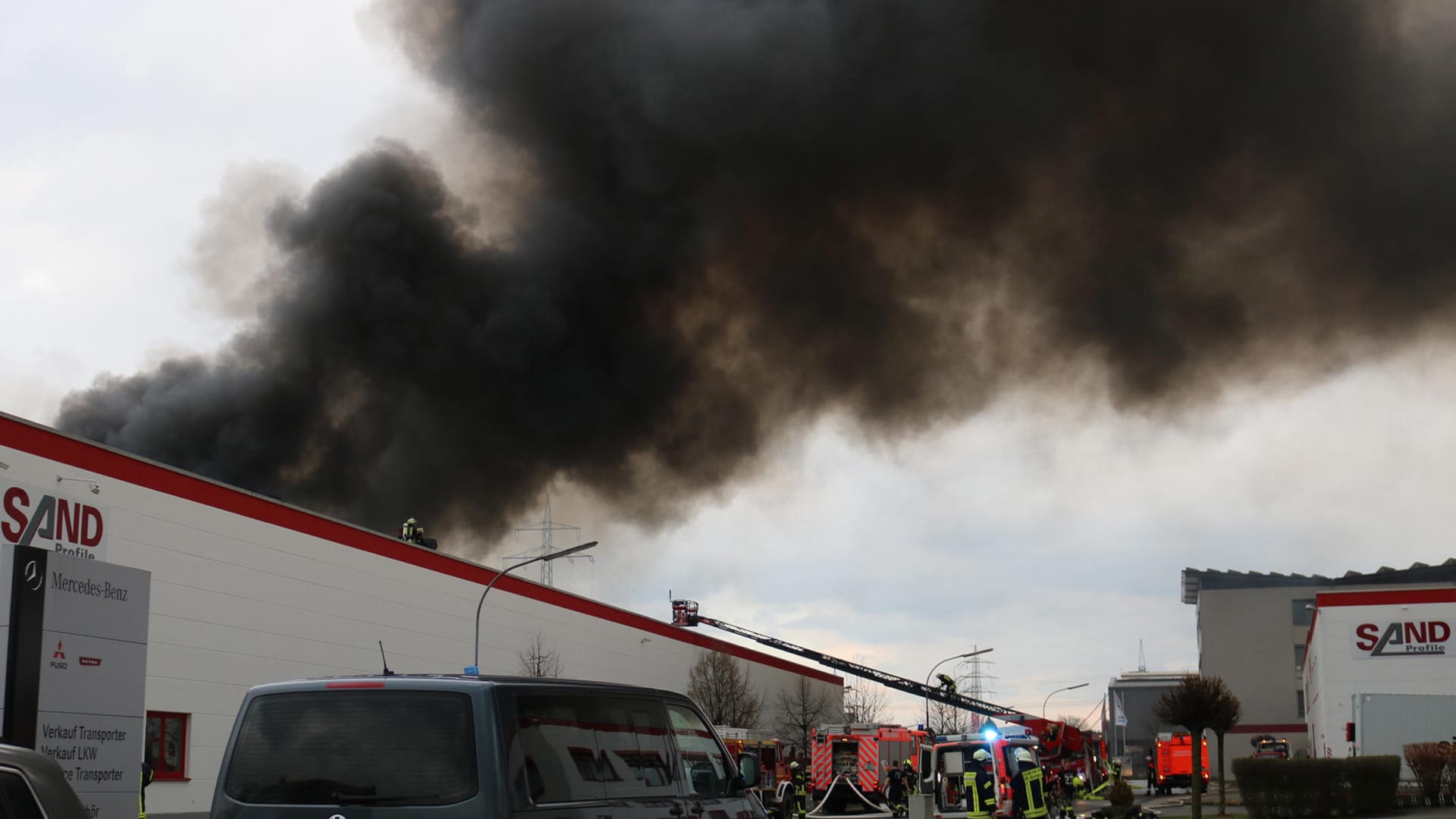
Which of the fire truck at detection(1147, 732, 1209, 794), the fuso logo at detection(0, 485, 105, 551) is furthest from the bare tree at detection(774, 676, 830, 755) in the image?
the fuso logo at detection(0, 485, 105, 551)

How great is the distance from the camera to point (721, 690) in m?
63.0

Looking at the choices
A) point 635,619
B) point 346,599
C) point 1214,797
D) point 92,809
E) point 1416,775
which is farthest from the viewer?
point 635,619

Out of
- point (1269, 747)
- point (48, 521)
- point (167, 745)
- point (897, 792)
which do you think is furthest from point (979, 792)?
point (1269, 747)

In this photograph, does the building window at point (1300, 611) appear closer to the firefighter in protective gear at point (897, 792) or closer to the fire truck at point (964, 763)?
the firefighter in protective gear at point (897, 792)

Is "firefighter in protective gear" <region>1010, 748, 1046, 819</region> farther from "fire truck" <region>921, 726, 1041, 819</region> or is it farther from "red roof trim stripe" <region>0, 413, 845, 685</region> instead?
"red roof trim stripe" <region>0, 413, 845, 685</region>

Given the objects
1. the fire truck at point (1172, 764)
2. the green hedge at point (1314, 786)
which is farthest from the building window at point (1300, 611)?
the green hedge at point (1314, 786)

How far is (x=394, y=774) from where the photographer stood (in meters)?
6.57

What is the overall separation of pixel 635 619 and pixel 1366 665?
27851mm

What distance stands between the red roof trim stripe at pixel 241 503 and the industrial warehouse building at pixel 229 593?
0.03m

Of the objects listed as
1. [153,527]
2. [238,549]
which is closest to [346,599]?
[238,549]

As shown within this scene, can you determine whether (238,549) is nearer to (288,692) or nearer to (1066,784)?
(1066,784)

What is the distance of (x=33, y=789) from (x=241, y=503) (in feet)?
83.4

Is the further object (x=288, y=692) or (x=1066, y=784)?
(x=1066, y=784)

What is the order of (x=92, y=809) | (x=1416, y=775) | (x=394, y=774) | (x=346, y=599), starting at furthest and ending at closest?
(x=346, y=599)
(x=1416, y=775)
(x=92, y=809)
(x=394, y=774)
